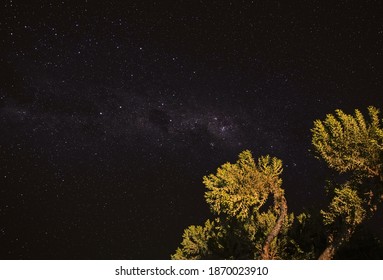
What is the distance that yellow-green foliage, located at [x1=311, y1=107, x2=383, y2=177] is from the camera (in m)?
12.0

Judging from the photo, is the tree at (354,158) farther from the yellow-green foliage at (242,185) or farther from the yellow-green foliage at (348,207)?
the yellow-green foliage at (242,185)

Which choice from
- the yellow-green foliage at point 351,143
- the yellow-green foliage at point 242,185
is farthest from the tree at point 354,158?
the yellow-green foliage at point 242,185

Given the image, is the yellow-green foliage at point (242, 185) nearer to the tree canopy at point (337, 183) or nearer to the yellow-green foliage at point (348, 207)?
the tree canopy at point (337, 183)

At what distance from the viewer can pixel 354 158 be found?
12.1 metres

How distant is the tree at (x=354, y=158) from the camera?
1208 centimetres

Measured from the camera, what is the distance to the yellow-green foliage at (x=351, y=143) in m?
12.0

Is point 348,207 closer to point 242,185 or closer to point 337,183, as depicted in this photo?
point 337,183

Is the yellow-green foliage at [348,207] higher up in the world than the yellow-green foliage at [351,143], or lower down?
lower down

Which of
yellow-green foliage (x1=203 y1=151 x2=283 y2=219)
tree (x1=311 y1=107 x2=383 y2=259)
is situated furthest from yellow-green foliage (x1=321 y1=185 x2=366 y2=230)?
yellow-green foliage (x1=203 y1=151 x2=283 y2=219)

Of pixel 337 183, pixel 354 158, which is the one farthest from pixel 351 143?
pixel 337 183

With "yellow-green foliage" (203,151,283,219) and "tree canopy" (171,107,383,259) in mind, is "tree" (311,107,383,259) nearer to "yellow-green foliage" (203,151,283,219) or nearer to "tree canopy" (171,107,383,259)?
"tree canopy" (171,107,383,259)

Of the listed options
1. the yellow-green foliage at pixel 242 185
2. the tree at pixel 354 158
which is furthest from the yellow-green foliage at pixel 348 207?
the yellow-green foliage at pixel 242 185
